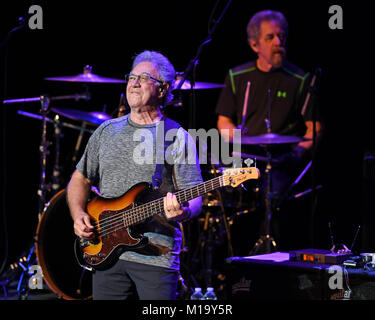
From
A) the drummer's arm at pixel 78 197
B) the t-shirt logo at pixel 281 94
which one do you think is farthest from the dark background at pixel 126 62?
the drummer's arm at pixel 78 197

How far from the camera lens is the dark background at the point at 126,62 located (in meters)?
5.50

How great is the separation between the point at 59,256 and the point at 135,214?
2122mm

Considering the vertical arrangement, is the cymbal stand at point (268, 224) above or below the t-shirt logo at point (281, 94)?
below

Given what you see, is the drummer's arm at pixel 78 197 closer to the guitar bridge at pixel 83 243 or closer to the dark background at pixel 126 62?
the guitar bridge at pixel 83 243

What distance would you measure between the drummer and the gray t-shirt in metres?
2.31

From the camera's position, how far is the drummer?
17.4ft

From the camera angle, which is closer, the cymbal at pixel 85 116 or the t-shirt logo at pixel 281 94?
the cymbal at pixel 85 116

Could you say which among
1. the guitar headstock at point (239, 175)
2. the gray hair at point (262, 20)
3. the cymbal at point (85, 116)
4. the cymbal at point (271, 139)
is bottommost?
the guitar headstock at point (239, 175)

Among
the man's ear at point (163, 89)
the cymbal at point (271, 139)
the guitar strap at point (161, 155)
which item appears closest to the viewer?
the guitar strap at point (161, 155)

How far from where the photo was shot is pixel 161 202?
9.42 ft

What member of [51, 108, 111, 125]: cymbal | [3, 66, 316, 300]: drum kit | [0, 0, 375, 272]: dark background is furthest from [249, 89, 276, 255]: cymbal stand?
[51, 108, 111, 125]: cymbal

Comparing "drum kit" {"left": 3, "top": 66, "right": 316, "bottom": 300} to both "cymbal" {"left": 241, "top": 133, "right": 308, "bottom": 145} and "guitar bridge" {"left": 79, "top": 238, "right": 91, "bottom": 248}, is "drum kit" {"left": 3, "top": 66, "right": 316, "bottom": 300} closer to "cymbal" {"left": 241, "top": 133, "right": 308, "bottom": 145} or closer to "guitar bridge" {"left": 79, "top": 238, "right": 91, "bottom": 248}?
"cymbal" {"left": 241, "top": 133, "right": 308, "bottom": 145}

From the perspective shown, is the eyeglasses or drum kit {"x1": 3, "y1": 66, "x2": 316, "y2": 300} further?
drum kit {"x1": 3, "y1": 66, "x2": 316, "y2": 300}

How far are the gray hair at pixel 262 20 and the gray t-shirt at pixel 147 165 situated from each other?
2.73 meters
